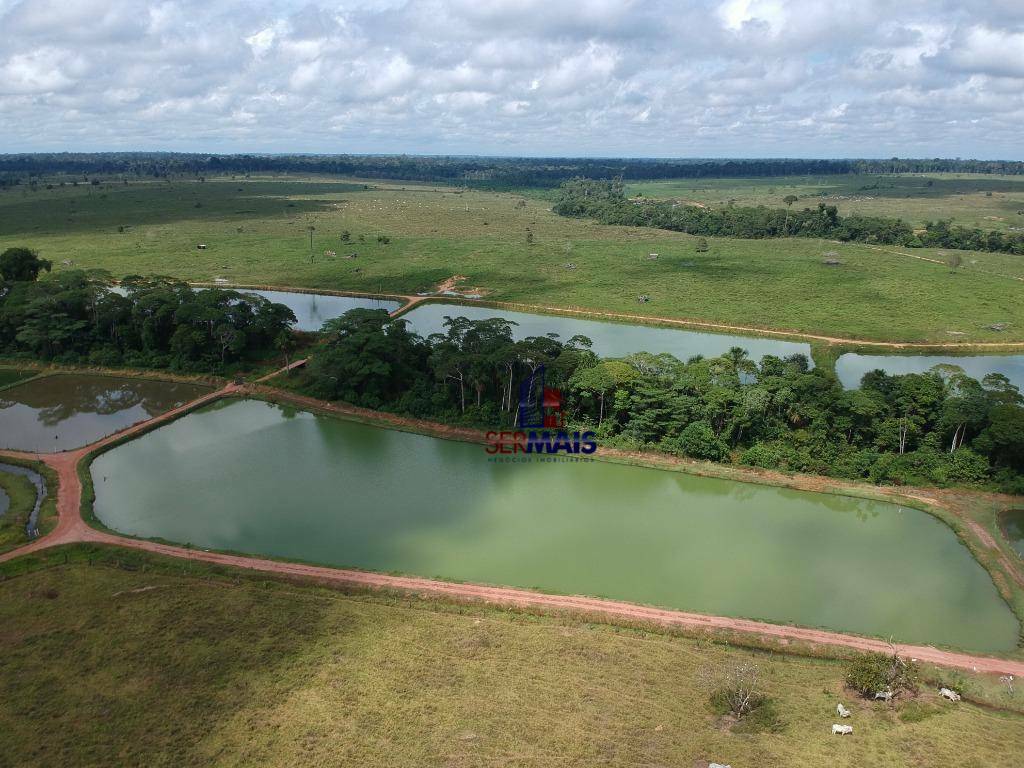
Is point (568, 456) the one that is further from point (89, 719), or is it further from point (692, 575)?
point (89, 719)

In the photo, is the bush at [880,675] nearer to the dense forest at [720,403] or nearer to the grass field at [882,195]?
the dense forest at [720,403]

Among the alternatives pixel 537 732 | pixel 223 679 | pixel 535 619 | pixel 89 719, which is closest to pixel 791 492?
pixel 535 619

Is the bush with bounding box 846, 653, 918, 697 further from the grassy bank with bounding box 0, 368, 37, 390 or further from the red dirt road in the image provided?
the grassy bank with bounding box 0, 368, 37, 390

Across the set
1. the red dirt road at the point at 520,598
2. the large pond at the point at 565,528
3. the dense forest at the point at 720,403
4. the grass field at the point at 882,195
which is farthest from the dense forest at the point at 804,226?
the red dirt road at the point at 520,598

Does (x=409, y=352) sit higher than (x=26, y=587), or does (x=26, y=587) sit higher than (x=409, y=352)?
(x=409, y=352)

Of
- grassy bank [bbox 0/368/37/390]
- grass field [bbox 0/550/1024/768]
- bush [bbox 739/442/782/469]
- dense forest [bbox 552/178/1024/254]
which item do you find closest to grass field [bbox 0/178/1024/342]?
dense forest [bbox 552/178/1024/254]

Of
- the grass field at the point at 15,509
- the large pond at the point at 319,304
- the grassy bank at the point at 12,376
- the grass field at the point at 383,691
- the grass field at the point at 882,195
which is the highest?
the grass field at the point at 882,195

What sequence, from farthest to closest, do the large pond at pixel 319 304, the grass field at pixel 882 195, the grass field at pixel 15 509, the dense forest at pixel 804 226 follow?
the grass field at pixel 882 195
the dense forest at pixel 804 226
the large pond at pixel 319 304
the grass field at pixel 15 509
